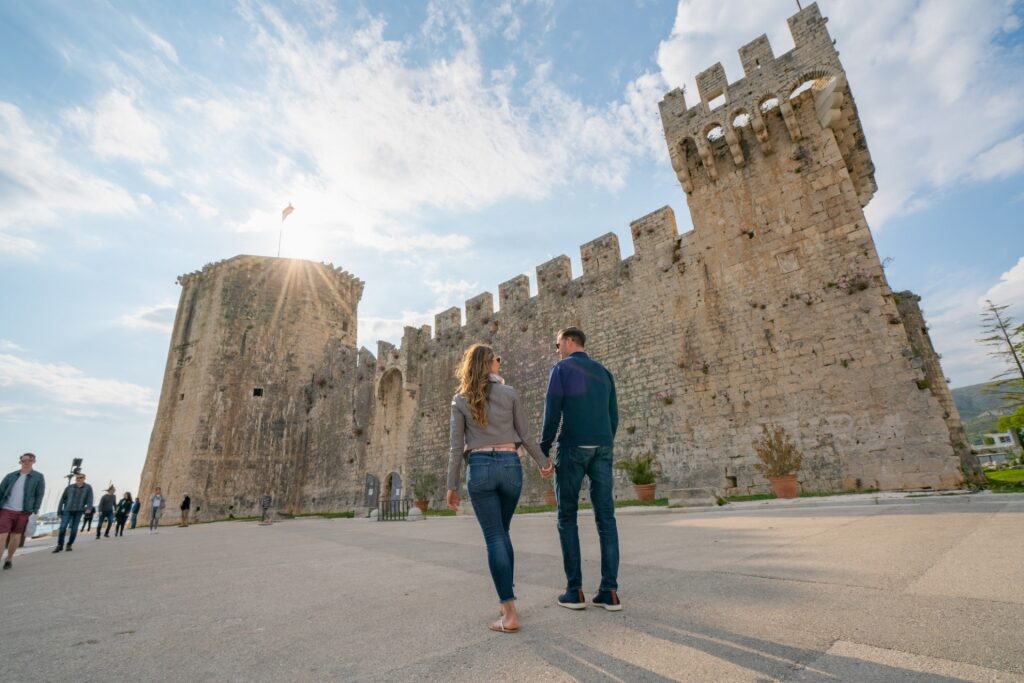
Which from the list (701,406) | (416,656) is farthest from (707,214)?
(416,656)

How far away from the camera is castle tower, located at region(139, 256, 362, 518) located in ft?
74.2

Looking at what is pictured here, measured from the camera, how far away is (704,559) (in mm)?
3414

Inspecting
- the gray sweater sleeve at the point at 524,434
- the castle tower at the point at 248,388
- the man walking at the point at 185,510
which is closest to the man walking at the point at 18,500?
the gray sweater sleeve at the point at 524,434

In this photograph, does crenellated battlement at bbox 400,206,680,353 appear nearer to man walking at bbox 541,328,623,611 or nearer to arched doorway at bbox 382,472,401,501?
arched doorway at bbox 382,472,401,501

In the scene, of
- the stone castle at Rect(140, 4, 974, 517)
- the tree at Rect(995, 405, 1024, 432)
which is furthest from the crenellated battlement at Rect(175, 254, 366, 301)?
the tree at Rect(995, 405, 1024, 432)

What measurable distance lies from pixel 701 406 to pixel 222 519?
906 inches

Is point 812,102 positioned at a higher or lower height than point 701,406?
higher

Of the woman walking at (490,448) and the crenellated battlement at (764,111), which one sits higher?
the crenellated battlement at (764,111)

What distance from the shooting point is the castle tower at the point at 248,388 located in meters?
22.6

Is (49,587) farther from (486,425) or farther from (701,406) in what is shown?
(701,406)

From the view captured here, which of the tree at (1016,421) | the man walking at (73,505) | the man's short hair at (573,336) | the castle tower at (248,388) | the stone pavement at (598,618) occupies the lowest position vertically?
the stone pavement at (598,618)

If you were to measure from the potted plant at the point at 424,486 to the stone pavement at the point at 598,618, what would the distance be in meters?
→ 13.4

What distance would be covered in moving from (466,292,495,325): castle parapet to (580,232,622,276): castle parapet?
176 inches

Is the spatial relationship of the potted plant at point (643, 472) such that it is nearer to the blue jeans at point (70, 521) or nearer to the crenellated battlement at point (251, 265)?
the blue jeans at point (70, 521)
